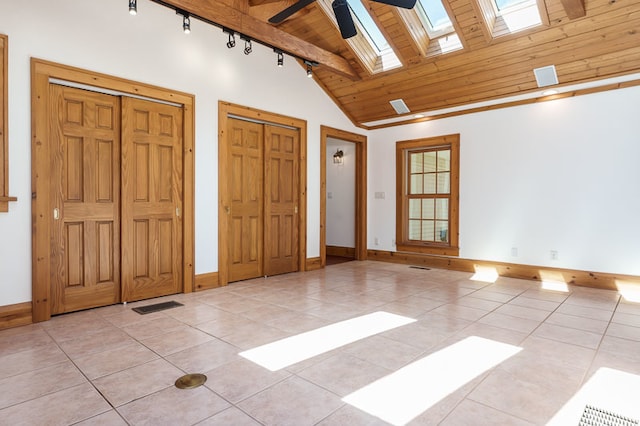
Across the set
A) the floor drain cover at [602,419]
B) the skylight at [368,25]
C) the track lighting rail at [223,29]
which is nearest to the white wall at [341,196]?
the skylight at [368,25]

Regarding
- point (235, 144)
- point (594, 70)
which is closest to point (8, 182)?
point (235, 144)

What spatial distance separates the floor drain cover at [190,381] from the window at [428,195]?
4.82m

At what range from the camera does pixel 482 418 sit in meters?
1.79

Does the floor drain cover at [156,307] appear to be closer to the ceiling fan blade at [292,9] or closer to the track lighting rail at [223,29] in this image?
the track lighting rail at [223,29]

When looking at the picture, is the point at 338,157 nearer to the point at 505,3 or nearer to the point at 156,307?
the point at 505,3

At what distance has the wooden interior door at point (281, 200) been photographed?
5.38 metres

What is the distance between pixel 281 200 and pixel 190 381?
3642mm

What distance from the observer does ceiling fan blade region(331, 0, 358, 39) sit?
319 centimetres

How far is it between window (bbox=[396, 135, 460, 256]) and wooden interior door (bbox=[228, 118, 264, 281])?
9.04 feet


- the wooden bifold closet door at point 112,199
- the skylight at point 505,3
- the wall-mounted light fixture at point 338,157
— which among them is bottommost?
the wooden bifold closet door at point 112,199

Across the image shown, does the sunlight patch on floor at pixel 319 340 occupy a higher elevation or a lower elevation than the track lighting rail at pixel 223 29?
lower

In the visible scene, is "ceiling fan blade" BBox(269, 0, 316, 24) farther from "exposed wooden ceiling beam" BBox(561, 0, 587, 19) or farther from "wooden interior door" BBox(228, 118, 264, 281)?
"exposed wooden ceiling beam" BBox(561, 0, 587, 19)

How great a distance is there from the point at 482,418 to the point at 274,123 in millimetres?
4565

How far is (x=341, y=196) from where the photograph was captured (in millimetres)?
7641
